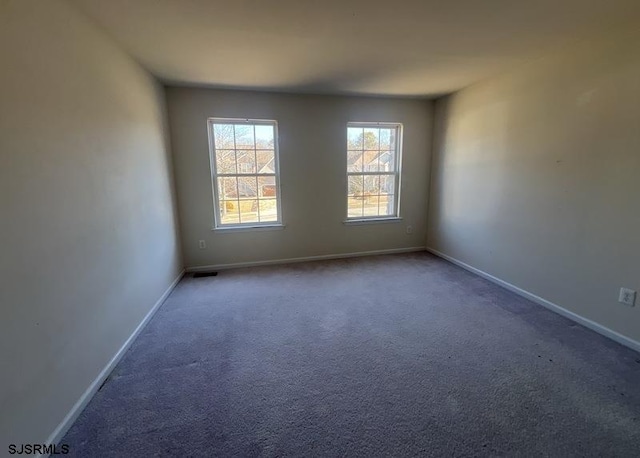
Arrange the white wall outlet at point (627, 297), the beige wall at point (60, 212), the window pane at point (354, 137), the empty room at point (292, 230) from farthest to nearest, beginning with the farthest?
the window pane at point (354, 137), the white wall outlet at point (627, 297), the empty room at point (292, 230), the beige wall at point (60, 212)

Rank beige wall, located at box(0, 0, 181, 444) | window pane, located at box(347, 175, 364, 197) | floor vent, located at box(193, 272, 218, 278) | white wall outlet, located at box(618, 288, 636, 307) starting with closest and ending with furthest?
beige wall, located at box(0, 0, 181, 444), white wall outlet, located at box(618, 288, 636, 307), floor vent, located at box(193, 272, 218, 278), window pane, located at box(347, 175, 364, 197)

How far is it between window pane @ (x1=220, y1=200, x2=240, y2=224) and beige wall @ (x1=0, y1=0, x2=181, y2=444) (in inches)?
56.3

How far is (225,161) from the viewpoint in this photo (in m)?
3.74

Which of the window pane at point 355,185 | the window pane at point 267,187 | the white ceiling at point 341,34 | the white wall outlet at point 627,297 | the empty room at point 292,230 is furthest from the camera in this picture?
the window pane at point 355,185

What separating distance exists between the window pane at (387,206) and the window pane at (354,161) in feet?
2.04

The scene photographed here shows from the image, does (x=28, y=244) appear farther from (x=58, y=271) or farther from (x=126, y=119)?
(x=126, y=119)

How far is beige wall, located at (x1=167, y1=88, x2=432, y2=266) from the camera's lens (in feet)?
11.5

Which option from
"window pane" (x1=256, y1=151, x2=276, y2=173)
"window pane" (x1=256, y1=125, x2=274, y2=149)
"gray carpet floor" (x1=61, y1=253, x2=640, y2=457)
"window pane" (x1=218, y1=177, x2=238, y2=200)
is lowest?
"gray carpet floor" (x1=61, y1=253, x2=640, y2=457)

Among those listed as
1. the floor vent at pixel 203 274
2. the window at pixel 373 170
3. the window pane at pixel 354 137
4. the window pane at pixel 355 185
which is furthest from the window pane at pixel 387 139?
the floor vent at pixel 203 274

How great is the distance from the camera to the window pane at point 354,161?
414 centimetres

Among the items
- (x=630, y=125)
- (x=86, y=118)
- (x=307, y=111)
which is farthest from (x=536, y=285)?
(x=86, y=118)

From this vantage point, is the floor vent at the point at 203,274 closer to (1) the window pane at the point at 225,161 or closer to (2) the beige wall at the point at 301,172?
(2) the beige wall at the point at 301,172

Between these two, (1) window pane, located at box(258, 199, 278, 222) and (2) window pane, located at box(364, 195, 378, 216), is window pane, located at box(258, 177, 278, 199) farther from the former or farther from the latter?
(2) window pane, located at box(364, 195, 378, 216)

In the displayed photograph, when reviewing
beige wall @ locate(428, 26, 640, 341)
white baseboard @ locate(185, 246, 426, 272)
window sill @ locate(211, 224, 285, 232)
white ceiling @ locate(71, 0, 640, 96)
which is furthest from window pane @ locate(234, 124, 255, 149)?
beige wall @ locate(428, 26, 640, 341)
